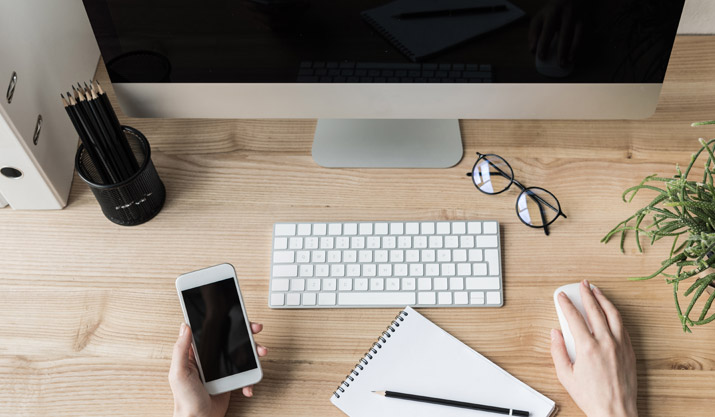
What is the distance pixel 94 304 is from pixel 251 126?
377 mm

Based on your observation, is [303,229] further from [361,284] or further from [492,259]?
[492,259]

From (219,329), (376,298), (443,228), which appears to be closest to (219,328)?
(219,329)

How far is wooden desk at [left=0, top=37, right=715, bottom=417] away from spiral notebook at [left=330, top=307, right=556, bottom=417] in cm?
2

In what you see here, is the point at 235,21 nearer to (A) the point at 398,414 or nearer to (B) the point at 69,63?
(B) the point at 69,63

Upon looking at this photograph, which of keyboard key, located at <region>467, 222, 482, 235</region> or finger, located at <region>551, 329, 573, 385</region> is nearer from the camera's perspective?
finger, located at <region>551, 329, 573, 385</region>

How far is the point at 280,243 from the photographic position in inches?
36.4

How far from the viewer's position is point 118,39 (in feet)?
2.79

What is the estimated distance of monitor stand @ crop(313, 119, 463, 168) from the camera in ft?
3.31

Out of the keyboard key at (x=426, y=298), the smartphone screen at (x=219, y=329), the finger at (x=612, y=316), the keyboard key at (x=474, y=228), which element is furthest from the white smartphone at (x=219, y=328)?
the finger at (x=612, y=316)

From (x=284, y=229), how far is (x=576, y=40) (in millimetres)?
475

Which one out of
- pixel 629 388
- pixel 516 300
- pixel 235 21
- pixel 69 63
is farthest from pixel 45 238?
pixel 629 388

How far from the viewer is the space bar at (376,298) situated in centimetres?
88

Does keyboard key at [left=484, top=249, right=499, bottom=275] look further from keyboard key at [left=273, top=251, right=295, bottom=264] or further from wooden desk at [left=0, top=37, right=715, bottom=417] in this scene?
keyboard key at [left=273, top=251, right=295, bottom=264]

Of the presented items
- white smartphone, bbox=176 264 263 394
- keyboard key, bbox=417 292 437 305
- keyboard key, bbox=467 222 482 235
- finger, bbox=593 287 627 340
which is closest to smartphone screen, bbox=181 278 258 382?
white smartphone, bbox=176 264 263 394
